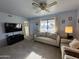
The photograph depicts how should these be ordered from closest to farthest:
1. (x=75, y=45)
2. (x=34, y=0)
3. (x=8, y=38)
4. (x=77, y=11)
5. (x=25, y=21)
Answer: (x=75, y=45)
(x=34, y=0)
(x=77, y=11)
(x=8, y=38)
(x=25, y=21)

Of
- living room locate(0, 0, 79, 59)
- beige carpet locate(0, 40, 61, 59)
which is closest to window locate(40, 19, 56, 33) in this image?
living room locate(0, 0, 79, 59)

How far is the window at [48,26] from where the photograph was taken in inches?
227

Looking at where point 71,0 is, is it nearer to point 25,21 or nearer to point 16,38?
point 16,38

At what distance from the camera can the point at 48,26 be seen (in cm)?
616

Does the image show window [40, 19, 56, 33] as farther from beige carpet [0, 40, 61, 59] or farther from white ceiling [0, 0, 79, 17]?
beige carpet [0, 40, 61, 59]

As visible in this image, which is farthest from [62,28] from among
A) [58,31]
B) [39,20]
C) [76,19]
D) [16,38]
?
[16,38]

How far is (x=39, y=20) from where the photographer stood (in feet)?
22.0

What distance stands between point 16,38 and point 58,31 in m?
3.43

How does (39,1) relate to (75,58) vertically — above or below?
above

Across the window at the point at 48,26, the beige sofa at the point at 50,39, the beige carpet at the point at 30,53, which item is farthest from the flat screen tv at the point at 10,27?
the window at the point at 48,26

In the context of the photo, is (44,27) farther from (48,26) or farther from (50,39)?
(50,39)

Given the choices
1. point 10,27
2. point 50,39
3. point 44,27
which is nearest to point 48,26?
point 44,27

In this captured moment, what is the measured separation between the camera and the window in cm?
578

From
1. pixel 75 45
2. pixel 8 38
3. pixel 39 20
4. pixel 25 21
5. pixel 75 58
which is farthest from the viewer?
pixel 25 21
